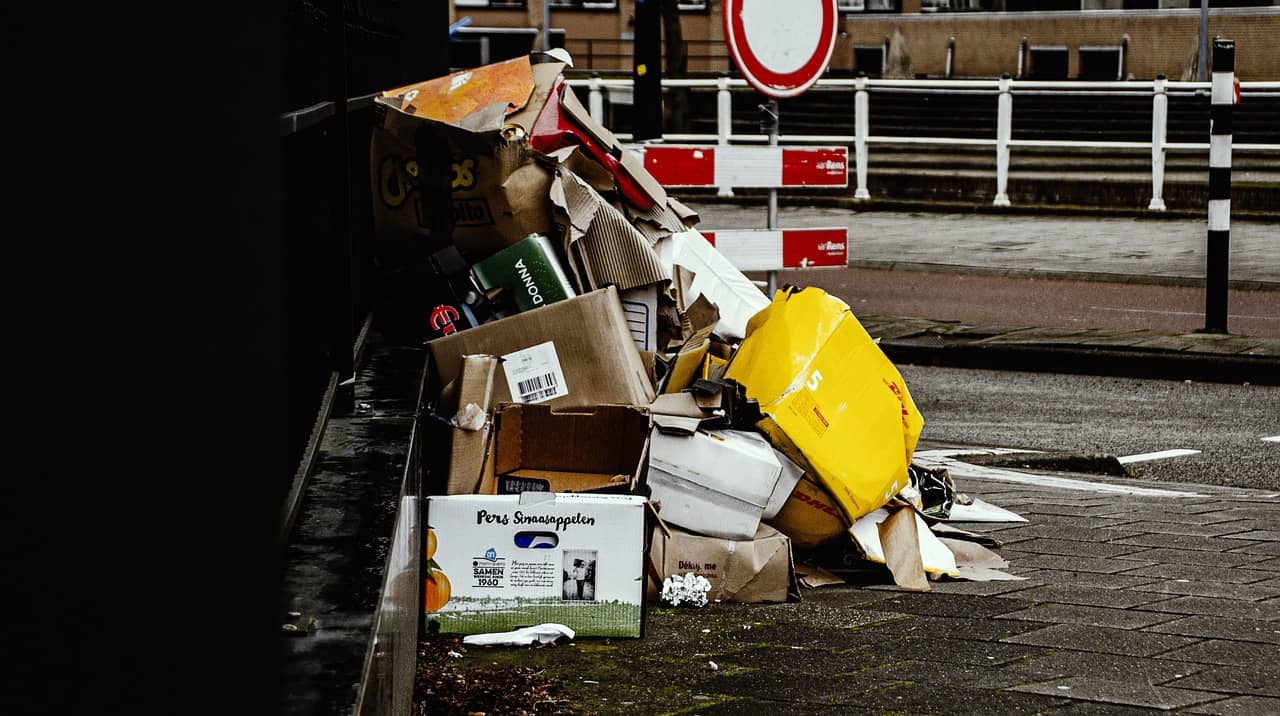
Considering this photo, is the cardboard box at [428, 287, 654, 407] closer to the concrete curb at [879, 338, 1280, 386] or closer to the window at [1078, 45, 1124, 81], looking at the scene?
the concrete curb at [879, 338, 1280, 386]

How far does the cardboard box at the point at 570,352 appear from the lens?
4191mm

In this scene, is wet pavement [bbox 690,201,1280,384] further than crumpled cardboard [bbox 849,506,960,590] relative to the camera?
Yes

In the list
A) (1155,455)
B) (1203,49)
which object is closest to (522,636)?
(1155,455)

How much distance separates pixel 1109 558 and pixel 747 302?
1.31 meters

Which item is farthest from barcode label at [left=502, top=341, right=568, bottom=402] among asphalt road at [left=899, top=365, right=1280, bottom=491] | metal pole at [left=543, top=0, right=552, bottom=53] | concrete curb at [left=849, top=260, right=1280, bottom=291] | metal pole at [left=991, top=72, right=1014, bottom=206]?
metal pole at [left=543, top=0, right=552, bottom=53]

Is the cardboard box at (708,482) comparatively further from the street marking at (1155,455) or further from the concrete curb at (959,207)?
the concrete curb at (959,207)

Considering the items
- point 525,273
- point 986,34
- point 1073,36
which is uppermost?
point 986,34

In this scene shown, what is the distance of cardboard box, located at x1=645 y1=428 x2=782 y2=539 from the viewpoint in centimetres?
415

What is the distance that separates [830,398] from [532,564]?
1.05m

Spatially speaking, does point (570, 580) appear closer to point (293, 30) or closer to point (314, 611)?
point (293, 30)

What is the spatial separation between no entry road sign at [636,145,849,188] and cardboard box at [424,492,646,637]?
15.4 feet

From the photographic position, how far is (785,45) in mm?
8227

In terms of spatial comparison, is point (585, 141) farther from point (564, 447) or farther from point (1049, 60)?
point (1049, 60)

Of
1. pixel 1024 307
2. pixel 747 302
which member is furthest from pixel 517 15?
pixel 747 302
